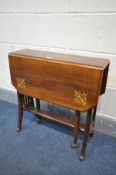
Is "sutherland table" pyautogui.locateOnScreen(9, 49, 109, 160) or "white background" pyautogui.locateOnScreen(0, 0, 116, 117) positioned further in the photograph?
"white background" pyautogui.locateOnScreen(0, 0, 116, 117)

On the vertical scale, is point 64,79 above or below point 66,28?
below

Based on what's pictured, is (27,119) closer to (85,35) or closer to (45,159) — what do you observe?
(45,159)

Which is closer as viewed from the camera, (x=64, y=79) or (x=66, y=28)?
(x=64, y=79)

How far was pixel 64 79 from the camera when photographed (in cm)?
147

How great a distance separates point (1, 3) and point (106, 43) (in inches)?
56.7

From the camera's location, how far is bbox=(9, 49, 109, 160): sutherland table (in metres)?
1.37

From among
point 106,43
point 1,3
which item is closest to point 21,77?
point 106,43

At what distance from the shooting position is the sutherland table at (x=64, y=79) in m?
1.37

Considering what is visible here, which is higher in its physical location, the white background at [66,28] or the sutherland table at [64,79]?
the white background at [66,28]

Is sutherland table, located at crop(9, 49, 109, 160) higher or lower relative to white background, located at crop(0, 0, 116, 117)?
lower

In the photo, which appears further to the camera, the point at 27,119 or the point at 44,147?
the point at 27,119

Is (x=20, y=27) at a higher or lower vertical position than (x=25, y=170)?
higher

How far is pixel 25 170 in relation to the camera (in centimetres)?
157

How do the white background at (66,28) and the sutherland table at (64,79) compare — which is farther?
the white background at (66,28)
